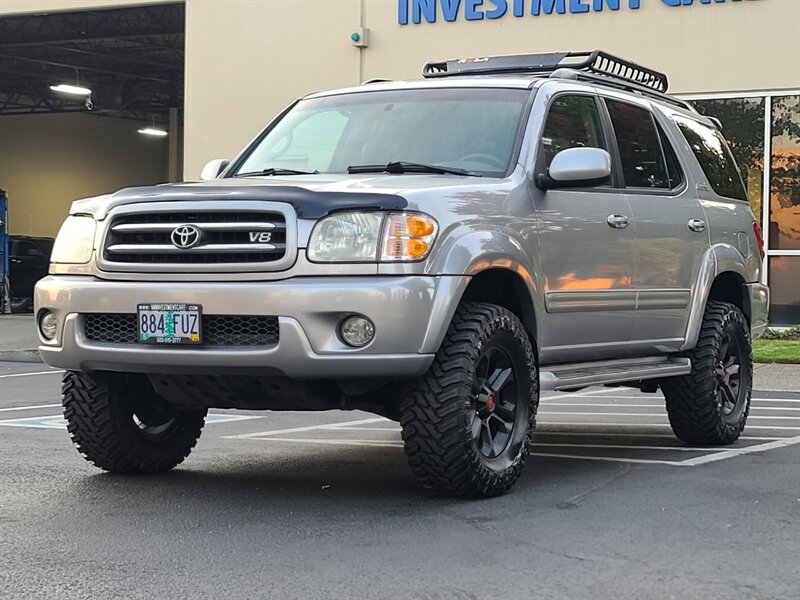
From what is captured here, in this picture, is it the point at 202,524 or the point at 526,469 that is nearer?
the point at 202,524

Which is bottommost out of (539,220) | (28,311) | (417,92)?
(28,311)

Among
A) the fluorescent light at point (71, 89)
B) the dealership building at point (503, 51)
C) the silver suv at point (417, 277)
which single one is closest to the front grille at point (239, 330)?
the silver suv at point (417, 277)

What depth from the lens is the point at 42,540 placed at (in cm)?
513

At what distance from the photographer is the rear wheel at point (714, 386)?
7.95m

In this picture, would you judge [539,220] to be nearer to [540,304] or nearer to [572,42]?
[540,304]

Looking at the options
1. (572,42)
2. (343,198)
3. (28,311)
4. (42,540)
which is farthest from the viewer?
(28,311)

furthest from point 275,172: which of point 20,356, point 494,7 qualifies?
point 494,7

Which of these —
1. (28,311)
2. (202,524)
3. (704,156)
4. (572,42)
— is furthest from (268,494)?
(28,311)

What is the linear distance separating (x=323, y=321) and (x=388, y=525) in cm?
88

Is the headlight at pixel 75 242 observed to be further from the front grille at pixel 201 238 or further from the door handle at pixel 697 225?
the door handle at pixel 697 225

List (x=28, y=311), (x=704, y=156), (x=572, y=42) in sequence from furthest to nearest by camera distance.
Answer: (x=28, y=311), (x=572, y=42), (x=704, y=156)

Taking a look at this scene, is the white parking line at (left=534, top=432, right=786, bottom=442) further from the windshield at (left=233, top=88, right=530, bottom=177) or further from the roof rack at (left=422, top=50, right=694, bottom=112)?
the windshield at (left=233, top=88, right=530, bottom=177)

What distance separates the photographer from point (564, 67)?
787 cm

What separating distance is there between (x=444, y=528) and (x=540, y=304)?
154cm
